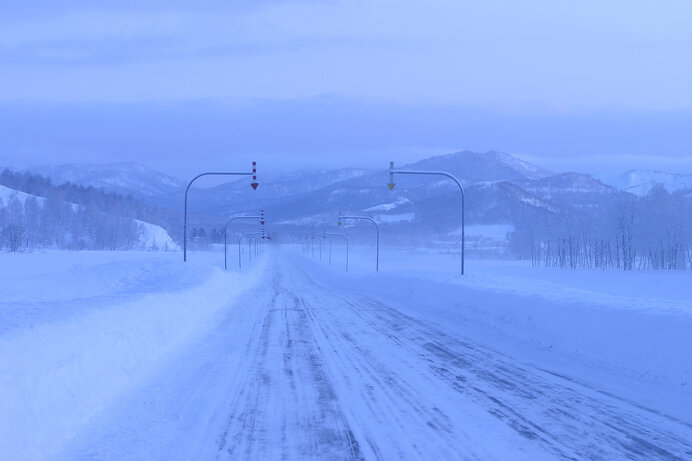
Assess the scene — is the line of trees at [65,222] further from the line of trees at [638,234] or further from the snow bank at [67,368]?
the snow bank at [67,368]

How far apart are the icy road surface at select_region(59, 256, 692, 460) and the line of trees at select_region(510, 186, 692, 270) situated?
87.4m

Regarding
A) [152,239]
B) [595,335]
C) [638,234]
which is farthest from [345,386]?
[152,239]

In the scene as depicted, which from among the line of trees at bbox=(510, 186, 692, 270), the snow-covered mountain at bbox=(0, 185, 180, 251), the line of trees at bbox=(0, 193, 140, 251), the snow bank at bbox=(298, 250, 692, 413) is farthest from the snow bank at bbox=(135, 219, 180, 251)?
the snow bank at bbox=(298, 250, 692, 413)

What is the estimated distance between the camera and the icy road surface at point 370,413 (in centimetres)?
659

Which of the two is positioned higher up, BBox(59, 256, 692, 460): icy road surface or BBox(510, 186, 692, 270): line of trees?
BBox(510, 186, 692, 270): line of trees

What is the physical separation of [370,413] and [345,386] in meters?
1.69

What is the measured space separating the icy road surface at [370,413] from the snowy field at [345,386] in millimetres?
34

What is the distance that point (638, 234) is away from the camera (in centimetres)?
9419

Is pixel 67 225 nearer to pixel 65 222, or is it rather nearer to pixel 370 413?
pixel 65 222

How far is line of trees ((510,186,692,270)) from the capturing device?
293 ft

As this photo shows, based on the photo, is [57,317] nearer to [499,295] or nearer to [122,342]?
[122,342]

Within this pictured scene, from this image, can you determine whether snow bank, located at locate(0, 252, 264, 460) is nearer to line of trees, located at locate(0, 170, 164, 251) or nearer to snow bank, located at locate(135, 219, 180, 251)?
line of trees, located at locate(0, 170, 164, 251)

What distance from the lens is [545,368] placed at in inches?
445

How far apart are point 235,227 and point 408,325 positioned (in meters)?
182
